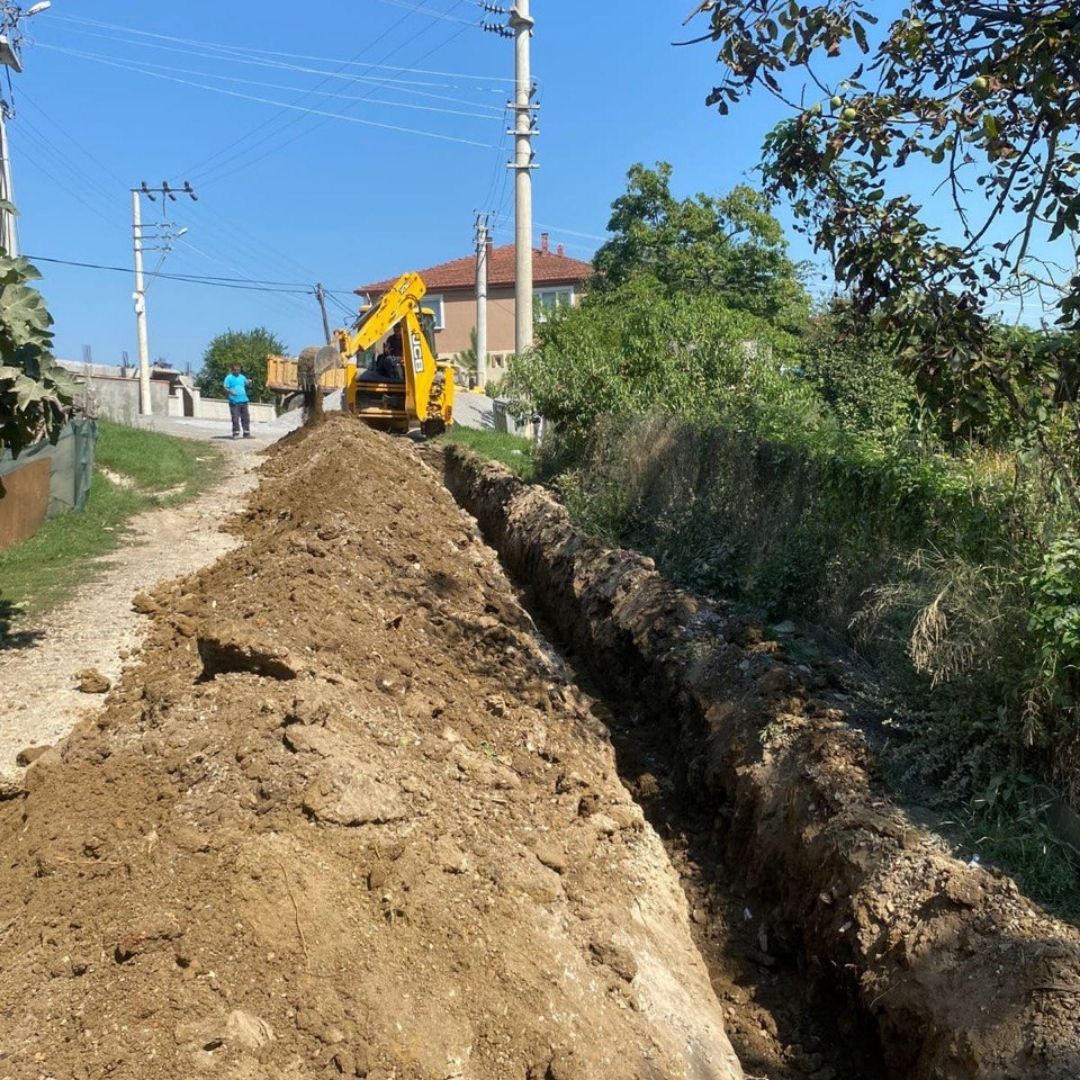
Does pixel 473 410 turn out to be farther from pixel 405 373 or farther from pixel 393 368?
pixel 405 373

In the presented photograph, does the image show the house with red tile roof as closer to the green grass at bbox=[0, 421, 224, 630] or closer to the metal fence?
the green grass at bbox=[0, 421, 224, 630]

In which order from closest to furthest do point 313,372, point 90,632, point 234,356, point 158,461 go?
point 90,632 → point 158,461 → point 313,372 → point 234,356

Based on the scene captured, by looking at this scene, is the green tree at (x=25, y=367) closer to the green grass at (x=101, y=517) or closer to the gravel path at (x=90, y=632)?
the gravel path at (x=90, y=632)

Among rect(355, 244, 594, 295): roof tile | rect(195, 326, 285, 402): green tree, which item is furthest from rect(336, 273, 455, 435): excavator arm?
rect(195, 326, 285, 402): green tree

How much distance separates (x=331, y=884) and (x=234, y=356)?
6830cm

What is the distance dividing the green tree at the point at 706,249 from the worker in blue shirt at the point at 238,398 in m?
10.8

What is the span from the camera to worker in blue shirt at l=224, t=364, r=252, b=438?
70.6ft

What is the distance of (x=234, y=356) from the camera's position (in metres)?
67.8

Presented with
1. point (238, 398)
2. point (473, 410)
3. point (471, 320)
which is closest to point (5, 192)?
point (238, 398)

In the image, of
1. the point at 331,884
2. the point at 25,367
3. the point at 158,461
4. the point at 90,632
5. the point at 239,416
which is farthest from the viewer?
the point at 239,416

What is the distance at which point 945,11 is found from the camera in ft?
15.7

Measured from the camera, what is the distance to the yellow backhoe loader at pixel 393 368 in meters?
18.3

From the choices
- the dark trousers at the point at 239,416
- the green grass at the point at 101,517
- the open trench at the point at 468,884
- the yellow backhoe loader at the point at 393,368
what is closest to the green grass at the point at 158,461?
the green grass at the point at 101,517

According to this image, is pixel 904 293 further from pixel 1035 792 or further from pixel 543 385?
pixel 543 385
